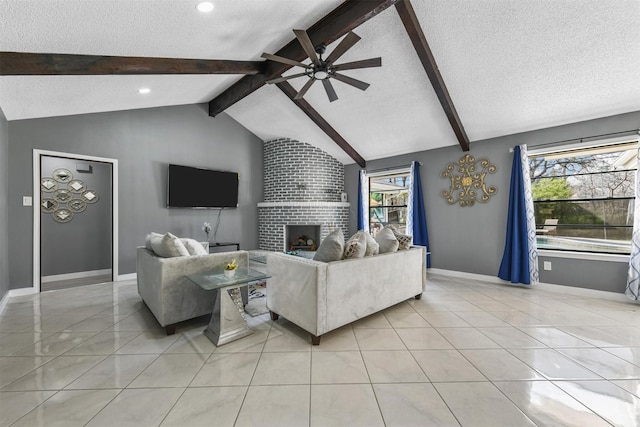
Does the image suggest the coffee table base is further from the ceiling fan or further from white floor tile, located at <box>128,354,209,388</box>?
the ceiling fan

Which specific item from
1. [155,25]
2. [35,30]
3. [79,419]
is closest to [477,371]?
[79,419]

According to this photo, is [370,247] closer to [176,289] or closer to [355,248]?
[355,248]

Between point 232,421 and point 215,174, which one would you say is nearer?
point 232,421

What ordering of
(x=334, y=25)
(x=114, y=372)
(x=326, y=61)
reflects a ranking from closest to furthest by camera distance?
(x=114, y=372), (x=326, y=61), (x=334, y=25)

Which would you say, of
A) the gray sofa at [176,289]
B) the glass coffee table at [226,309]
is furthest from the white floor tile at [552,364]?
the gray sofa at [176,289]

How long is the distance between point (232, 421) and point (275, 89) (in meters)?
4.31

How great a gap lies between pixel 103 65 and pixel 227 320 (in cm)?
280

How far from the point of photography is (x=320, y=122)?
16.2ft

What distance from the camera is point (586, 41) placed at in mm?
2551

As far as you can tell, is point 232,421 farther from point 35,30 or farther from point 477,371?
point 35,30

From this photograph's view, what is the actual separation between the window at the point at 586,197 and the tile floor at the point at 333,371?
3.75ft

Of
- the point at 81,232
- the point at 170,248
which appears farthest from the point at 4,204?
the point at 170,248

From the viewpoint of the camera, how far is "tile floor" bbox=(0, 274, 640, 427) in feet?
4.70

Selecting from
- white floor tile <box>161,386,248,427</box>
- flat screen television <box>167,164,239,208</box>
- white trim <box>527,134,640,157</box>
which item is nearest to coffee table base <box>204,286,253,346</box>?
white floor tile <box>161,386,248,427</box>
